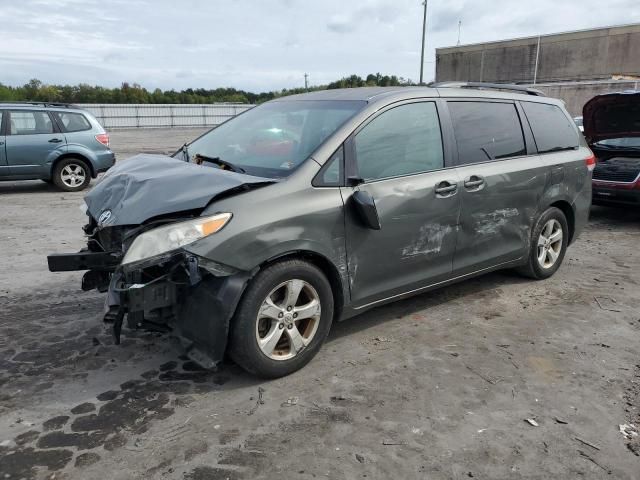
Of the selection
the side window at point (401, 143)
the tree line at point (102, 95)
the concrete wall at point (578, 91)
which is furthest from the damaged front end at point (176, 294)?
the tree line at point (102, 95)

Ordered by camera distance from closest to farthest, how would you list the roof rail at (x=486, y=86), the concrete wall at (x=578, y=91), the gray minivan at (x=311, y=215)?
the gray minivan at (x=311, y=215), the roof rail at (x=486, y=86), the concrete wall at (x=578, y=91)

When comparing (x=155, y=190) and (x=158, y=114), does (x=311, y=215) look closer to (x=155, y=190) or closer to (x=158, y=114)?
(x=155, y=190)

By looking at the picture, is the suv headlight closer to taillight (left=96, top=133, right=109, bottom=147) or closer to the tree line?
taillight (left=96, top=133, right=109, bottom=147)

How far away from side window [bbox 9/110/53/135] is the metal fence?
2523 centimetres

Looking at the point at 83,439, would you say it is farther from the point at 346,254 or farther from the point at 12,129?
the point at 12,129

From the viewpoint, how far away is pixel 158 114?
3703 cm

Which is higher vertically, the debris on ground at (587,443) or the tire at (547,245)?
the tire at (547,245)

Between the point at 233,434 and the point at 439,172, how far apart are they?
243cm

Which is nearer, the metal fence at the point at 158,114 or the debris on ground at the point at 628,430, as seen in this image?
the debris on ground at the point at 628,430

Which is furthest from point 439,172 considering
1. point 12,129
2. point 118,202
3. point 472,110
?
point 12,129

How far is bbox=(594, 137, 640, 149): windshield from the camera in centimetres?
869

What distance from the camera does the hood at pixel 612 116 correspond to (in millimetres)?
8453

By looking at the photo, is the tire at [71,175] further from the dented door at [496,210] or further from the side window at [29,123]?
the dented door at [496,210]

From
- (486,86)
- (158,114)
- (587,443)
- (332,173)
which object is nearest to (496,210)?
(486,86)
